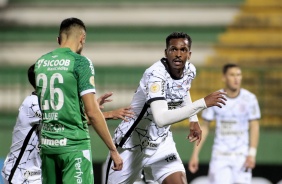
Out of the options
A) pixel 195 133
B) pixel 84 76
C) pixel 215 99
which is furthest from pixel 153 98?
pixel 84 76

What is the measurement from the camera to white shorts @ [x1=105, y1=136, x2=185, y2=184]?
25.3ft

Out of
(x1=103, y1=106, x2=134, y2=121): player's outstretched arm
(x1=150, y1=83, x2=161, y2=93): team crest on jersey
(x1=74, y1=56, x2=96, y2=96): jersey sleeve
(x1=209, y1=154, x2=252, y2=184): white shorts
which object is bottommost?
(x1=209, y1=154, x2=252, y2=184): white shorts

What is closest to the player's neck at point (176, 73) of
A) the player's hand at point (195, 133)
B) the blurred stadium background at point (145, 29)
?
the player's hand at point (195, 133)

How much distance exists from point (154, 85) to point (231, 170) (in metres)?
3.79

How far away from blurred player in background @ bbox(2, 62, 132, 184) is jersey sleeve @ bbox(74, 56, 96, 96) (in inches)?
39.9

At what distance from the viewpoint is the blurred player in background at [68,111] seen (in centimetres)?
625

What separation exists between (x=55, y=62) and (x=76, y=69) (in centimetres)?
17

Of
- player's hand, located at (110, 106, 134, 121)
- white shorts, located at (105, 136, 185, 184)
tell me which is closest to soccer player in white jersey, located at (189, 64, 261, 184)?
white shorts, located at (105, 136, 185, 184)

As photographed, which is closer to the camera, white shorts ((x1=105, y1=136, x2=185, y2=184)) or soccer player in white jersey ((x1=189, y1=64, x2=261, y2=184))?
white shorts ((x1=105, y1=136, x2=185, y2=184))

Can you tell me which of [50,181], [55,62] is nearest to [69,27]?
[55,62]

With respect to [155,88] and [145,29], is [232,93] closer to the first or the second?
[155,88]

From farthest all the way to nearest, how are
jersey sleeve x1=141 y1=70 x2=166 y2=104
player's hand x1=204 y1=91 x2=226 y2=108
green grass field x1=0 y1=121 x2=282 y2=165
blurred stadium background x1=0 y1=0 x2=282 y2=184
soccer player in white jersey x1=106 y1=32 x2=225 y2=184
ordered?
blurred stadium background x1=0 y1=0 x2=282 y2=184, green grass field x1=0 y1=121 x2=282 y2=165, soccer player in white jersey x1=106 y1=32 x2=225 y2=184, jersey sleeve x1=141 y1=70 x2=166 y2=104, player's hand x1=204 y1=91 x2=226 y2=108

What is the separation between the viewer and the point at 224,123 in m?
10.7

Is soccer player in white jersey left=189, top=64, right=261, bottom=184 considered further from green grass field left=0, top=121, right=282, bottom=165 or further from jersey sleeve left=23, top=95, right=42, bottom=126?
jersey sleeve left=23, top=95, right=42, bottom=126
